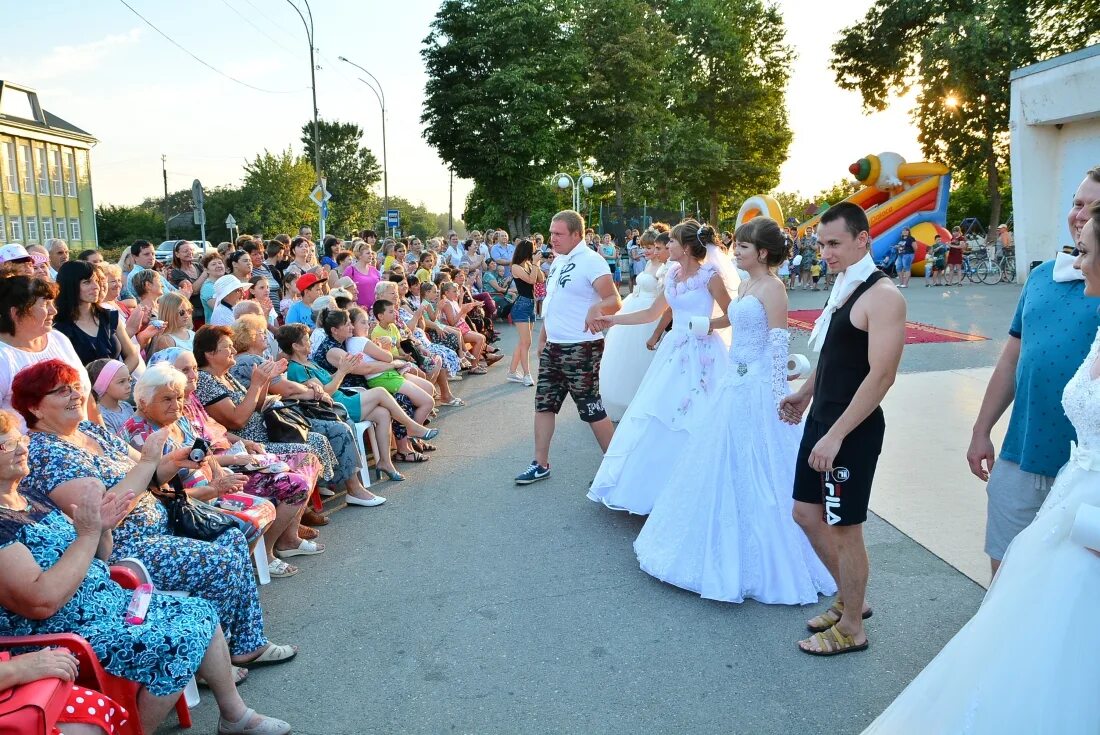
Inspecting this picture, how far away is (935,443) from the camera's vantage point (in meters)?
6.89

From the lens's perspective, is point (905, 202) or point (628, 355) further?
point (905, 202)

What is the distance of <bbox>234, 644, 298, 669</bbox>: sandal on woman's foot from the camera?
12.0 feet

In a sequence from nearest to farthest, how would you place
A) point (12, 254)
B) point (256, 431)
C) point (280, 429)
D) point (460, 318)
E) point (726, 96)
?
1. point (256, 431)
2. point (280, 429)
3. point (12, 254)
4. point (460, 318)
5. point (726, 96)

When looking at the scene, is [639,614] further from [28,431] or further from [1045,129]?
[1045,129]

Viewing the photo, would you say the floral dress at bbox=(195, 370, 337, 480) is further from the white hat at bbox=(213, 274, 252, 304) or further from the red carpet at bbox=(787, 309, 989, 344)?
the red carpet at bbox=(787, 309, 989, 344)

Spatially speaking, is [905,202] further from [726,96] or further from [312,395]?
[312,395]

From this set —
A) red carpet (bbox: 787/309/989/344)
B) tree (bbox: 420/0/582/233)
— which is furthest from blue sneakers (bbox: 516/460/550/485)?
tree (bbox: 420/0/582/233)

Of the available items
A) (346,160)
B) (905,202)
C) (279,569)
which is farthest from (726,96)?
(346,160)

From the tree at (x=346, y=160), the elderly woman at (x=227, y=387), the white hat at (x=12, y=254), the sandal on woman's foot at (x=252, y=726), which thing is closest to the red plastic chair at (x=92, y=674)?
the sandal on woman's foot at (x=252, y=726)

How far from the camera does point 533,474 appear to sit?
20.7 ft

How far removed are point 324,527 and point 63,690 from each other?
3.13 metres

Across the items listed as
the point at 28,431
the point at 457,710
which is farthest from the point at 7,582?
the point at 457,710

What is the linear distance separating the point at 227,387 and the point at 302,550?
1169 mm

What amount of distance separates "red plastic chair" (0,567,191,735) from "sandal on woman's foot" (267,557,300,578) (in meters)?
1.82
